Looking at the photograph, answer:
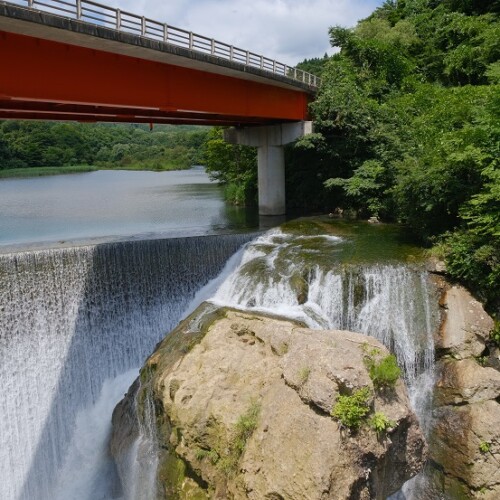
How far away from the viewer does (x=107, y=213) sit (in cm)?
2916

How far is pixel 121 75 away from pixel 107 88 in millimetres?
789

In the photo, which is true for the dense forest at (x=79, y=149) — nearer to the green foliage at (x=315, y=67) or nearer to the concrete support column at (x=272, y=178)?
the green foliage at (x=315, y=67)

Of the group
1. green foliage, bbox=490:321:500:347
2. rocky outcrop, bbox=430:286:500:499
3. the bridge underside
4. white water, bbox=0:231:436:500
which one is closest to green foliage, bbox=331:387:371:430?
rocky outcrop, bbox=430:286:500:499

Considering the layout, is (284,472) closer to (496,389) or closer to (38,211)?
(496,389)

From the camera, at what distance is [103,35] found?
41.1ft

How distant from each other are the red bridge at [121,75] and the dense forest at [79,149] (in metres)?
53.4

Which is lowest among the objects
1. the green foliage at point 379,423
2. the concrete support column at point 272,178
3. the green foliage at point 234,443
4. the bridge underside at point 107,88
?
the green foliage at point 234,443

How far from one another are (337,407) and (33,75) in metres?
10.5

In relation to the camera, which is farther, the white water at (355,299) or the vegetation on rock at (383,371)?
the white water at (355,299)

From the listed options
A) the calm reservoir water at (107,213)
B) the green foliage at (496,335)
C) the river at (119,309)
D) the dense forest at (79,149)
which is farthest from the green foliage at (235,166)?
the dense forest at (79,149)

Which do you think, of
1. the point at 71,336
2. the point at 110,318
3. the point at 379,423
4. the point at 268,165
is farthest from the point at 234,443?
the point at 268,165

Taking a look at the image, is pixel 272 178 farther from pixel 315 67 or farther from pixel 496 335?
pixel 315 67

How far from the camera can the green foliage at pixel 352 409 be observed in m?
7.55

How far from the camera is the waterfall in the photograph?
1348 cm
